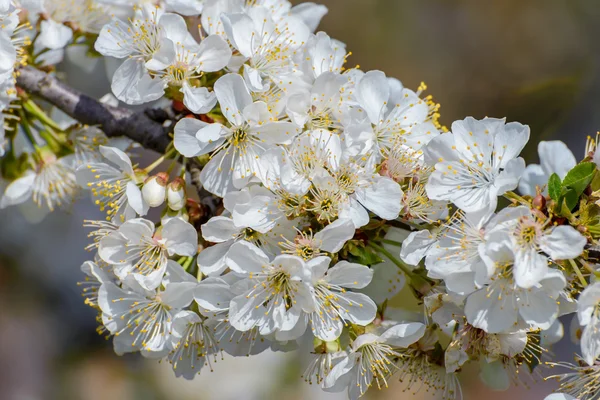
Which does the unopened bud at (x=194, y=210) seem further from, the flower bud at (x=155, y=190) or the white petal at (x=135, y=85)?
the white petal at (x=135, y=85)

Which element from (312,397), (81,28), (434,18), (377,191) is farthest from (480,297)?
(434,18)

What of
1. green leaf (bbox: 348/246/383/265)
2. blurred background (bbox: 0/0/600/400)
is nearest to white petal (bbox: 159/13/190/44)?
green leaf (bbox: 348/246/383/265)

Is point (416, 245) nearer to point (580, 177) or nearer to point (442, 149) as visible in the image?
point (442, 149)

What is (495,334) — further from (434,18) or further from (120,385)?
(434,18)

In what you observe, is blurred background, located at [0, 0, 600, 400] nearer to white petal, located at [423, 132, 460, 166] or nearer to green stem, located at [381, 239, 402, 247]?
green stem, located at [381, 239, 402, 247]

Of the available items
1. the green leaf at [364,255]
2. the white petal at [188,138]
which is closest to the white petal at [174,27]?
the white petal at [188,138]

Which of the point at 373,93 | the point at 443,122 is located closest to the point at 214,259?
the point at 373,93
